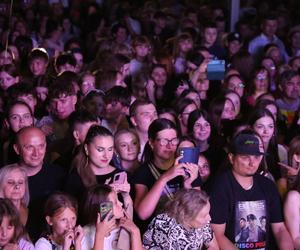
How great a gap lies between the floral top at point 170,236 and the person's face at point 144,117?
1635 millimetres

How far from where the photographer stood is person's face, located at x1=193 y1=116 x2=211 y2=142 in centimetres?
632

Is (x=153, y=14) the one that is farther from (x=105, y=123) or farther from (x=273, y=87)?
(x=105, y=123)

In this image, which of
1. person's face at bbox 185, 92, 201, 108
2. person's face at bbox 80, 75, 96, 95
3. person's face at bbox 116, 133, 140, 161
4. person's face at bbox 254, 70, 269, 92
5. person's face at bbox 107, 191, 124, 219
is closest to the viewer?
person's face at bbox 107, 191, 124, 219

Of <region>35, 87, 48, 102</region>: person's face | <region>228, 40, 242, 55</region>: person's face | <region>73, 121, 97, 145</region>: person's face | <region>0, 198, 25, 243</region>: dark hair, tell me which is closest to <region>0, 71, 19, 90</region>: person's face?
<region>35, 87, 48, 102</region>: person's face


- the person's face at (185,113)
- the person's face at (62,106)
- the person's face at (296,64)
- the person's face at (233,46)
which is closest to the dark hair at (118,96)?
the person's face at (62,106)

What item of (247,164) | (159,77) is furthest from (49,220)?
(159,77)

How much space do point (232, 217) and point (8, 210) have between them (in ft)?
4.91

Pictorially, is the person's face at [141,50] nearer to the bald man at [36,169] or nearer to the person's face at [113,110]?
the person's face at [113,110]

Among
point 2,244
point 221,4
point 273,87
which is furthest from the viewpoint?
point 221,4

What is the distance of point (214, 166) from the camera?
6.19 m

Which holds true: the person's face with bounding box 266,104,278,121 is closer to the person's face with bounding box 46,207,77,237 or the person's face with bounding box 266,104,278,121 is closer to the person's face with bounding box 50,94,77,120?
the person's face with bounding box 50,94,77,120

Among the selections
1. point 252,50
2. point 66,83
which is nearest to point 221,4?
point 252,50

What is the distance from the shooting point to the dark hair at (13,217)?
4.49 m

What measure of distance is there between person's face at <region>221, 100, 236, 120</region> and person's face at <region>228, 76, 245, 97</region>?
43.5 inches
